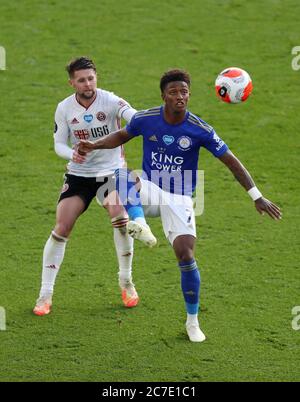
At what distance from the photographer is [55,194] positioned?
12391 millimetres

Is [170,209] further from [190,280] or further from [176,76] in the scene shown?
[176,76]

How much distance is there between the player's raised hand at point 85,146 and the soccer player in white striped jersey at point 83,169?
26cm

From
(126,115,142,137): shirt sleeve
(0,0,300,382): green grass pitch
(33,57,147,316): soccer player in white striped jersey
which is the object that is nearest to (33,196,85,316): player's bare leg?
(33,57,147,316): soccer player in white striped jersey

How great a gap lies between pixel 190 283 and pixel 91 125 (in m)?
1.94

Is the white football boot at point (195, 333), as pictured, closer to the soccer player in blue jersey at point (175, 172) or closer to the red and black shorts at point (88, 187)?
the soccer player in blue jersey at point (175, 172)

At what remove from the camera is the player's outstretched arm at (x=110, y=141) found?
8836 mm

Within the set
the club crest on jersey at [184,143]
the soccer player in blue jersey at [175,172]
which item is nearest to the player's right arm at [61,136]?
the soccer player in blue jersey at [175,172]

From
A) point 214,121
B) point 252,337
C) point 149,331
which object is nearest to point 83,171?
point 149,331

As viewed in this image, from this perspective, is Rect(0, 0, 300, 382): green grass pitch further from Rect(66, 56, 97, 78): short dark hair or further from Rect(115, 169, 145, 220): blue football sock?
Rect(66, 56, 97, 78): short dark hair

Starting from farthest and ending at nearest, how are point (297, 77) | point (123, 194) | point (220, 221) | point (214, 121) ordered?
point (297, 77) < point (214, 121) < point (220, 221) < point (123, 194)

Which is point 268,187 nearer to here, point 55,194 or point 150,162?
point 55,194

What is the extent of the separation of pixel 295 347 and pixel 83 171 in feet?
9.03

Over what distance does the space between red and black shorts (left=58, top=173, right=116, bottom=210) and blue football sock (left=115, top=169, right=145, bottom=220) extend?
322 millimetres

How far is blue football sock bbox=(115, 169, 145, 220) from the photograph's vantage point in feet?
28.6
